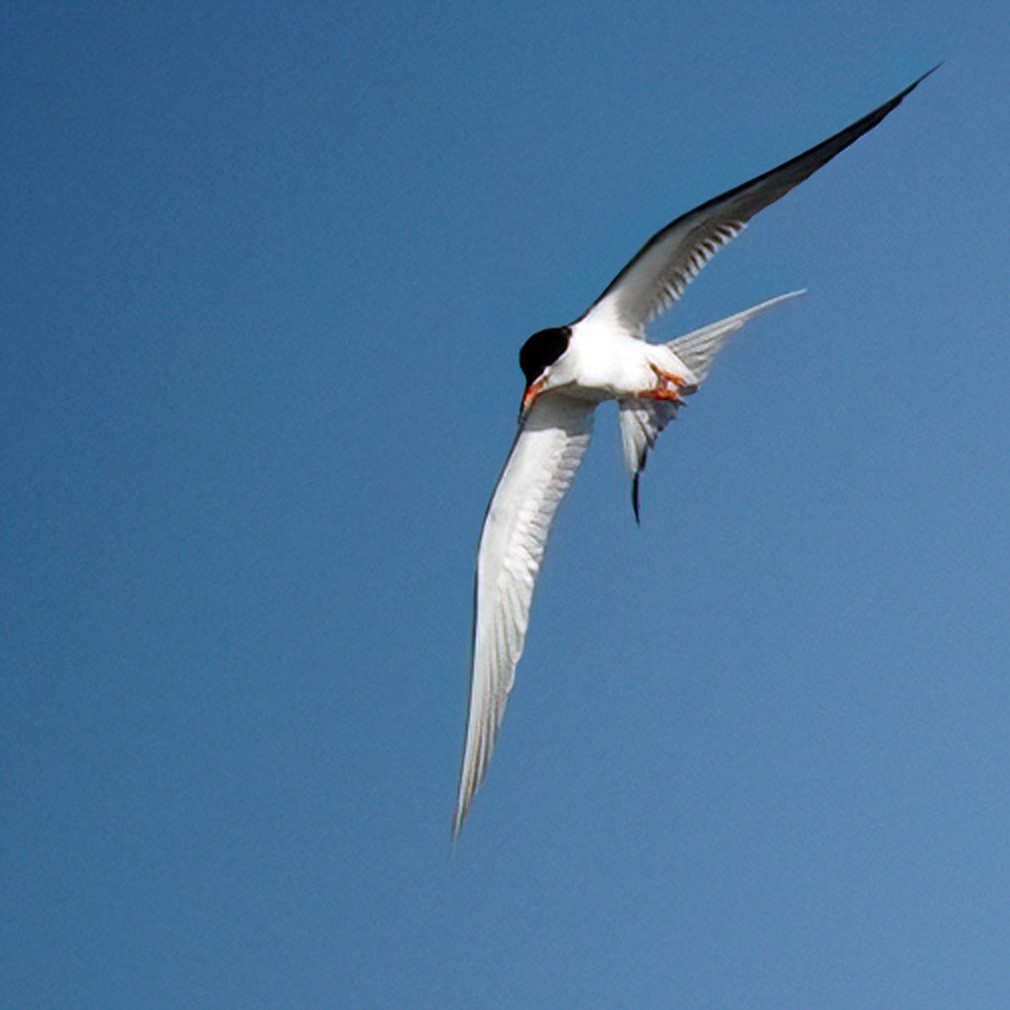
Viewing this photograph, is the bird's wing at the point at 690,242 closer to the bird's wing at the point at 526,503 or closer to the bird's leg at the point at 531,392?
the bird's leg at the point at 531,392

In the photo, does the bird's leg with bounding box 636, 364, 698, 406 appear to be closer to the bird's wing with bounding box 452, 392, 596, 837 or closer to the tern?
the tern

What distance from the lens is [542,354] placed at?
15406 mm

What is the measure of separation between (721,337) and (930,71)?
313cm

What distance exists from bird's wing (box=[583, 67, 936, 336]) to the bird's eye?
11.8 inches

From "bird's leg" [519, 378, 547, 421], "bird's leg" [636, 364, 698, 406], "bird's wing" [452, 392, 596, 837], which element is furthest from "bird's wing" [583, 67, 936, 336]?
"bird's wing" [452, 392, 596, 837]

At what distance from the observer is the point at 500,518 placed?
16031 millimetres

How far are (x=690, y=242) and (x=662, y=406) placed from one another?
1.23 metres

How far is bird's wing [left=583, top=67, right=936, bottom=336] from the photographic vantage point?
46.2 ft

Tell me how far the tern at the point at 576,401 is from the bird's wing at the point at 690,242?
1cm

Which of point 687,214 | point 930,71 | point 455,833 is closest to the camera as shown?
point 930,71

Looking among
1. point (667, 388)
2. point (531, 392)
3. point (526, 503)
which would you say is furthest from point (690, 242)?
point (526, 503)

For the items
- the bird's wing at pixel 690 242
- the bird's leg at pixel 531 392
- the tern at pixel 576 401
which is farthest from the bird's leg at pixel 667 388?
the bird's leg at pixel 531 392

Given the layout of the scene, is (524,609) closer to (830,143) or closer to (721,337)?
(721,337)

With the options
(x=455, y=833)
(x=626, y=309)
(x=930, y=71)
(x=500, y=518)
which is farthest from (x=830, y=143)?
(x=455, y=833)
